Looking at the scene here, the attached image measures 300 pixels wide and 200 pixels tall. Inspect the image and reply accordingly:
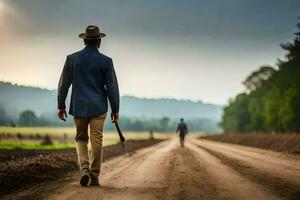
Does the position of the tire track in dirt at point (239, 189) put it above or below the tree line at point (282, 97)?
below

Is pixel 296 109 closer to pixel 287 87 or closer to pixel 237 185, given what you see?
pixel 287 87

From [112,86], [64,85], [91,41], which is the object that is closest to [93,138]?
[112,86]

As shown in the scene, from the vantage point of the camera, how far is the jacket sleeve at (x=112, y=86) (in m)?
8.58

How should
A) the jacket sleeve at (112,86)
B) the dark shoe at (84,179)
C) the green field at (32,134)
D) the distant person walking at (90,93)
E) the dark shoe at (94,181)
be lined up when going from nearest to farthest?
the dark shoe at (84,179), the dark shoe at (94,181), the distant person walking at (90,93), the jacket sleeve at (112,86), the green field at (32,134)

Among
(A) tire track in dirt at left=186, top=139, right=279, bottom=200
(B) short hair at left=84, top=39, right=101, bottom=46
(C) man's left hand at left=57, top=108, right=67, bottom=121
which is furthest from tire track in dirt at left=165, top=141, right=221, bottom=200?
(B) short hair at left=84, top=39, right=101, bottom=46

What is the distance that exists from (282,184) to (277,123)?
61256 mm

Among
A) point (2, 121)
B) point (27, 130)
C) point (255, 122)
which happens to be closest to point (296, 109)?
point (255, 122)

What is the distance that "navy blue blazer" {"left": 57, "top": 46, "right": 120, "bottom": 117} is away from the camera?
336 inches

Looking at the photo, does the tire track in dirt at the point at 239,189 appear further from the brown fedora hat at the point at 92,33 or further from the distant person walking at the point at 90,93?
the brown fedora hat at the point at 92,33

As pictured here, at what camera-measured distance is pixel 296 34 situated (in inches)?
2249

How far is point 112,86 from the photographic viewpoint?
8.59 metres

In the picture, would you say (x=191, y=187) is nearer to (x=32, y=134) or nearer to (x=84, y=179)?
(x=84, y=179)

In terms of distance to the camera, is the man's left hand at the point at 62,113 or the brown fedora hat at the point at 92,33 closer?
the brown fedora hat at the point at 92,33

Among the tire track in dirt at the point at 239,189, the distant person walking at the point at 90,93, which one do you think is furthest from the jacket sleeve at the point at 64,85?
the tire track in dirt at the point at 239,189
